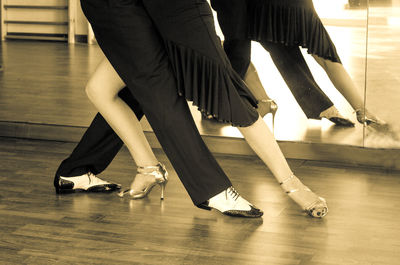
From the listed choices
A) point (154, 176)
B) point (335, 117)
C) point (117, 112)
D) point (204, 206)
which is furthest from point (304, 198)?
point (335, 117)

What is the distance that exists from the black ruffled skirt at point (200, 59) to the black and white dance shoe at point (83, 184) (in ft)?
2.00

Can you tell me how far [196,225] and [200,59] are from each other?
56 centimetres

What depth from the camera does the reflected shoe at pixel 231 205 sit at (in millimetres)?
2508

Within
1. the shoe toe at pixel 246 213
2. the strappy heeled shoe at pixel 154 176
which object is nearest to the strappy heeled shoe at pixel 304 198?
the shoe toe at pixel 246 213

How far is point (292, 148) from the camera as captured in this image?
3479 millimetres

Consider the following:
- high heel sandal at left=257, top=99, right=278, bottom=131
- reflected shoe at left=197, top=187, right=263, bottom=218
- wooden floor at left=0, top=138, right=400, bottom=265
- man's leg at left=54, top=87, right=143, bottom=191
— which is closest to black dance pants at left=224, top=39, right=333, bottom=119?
high heel sandal at left=257, top=99, right=278, bottom=131

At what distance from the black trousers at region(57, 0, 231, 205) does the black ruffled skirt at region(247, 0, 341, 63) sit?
2.94 feet

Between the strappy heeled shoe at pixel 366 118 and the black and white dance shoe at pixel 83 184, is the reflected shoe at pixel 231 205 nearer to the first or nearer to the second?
the black and white dance shoe at pixel 83 184

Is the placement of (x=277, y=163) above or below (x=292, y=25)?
below

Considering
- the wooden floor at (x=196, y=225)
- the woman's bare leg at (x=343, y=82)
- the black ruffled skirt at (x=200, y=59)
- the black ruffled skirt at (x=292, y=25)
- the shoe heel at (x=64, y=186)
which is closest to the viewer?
the wooden floor at (x=196, y=225)

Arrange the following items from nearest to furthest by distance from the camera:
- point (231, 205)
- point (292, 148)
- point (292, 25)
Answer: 1. point (231, 205)
2. point (292, 25)
3. point (292, 148)

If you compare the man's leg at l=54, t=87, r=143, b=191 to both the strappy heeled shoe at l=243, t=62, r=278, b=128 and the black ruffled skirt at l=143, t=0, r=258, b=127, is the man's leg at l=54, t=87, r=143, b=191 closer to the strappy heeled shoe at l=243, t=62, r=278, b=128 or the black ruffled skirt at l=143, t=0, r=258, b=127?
the black ruffled skirt at l=143, t=0, r=258, b=127

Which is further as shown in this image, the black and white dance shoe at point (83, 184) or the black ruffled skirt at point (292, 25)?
the black ruffled skirt at point (292, 25)

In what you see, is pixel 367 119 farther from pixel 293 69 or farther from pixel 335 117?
pixel 293 69
